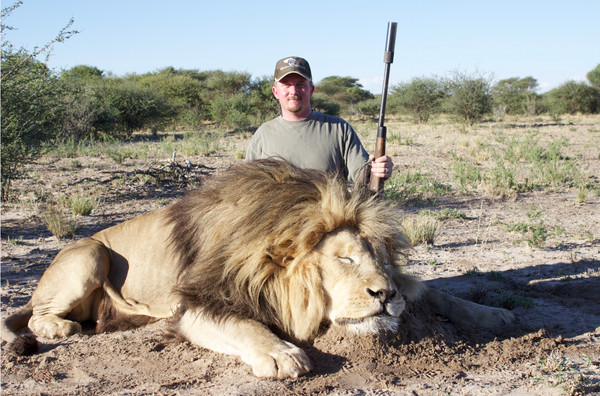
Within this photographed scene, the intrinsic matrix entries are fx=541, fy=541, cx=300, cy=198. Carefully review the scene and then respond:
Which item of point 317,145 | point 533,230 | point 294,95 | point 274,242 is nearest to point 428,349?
point 274,242

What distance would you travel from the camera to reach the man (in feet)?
14.5

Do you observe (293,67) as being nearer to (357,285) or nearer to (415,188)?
(357,285)

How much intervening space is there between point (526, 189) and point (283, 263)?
7832 mm

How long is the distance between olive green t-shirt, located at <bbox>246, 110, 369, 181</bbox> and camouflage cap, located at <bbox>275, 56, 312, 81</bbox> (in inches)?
15.8

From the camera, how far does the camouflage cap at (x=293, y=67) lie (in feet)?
14.3

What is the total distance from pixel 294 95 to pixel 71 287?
2282mm

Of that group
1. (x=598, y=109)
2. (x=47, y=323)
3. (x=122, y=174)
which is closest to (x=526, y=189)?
(x=122, y=174)

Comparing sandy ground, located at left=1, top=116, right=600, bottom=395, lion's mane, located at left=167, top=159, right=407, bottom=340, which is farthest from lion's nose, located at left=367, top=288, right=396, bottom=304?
sandy ground, located at left=1, top=116, right=600, bottom=395

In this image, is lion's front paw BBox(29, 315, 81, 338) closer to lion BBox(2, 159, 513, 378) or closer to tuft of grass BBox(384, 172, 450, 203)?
lion BBox(2, 159, 513, 378)

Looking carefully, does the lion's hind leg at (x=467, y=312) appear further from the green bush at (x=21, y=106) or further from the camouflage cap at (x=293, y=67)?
the green bush at (x=21, y=106)

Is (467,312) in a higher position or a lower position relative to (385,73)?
lower

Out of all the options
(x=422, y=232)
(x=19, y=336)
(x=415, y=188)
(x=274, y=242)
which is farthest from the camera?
(x=415, y=188)

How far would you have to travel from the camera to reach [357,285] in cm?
282

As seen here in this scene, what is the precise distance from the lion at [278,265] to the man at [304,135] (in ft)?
3.36
